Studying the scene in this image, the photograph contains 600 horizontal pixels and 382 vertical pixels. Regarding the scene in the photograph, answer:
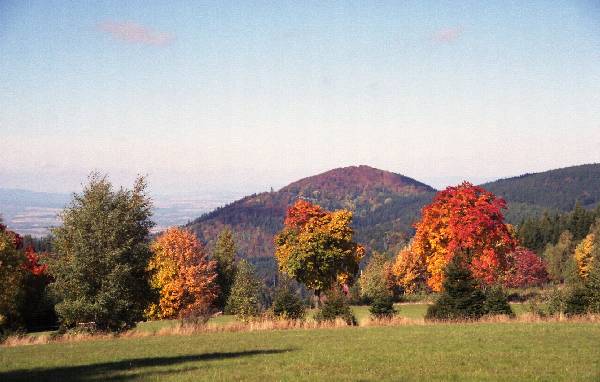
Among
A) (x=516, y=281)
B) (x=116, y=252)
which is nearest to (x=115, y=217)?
(x=116, y=252)

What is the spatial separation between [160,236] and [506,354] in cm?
7235

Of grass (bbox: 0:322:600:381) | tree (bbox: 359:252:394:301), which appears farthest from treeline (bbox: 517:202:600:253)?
grass (bbox: 0:322:600:381)

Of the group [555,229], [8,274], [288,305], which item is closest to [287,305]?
[288,305]

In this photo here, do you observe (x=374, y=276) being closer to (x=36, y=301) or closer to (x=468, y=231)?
(x=468, y=231)

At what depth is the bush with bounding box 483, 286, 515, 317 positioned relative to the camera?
41344mm

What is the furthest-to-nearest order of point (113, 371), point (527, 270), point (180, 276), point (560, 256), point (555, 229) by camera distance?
point (555, 229) < point (560, 256) < point (527, 270) < point (180, 276) < point (113, 371)

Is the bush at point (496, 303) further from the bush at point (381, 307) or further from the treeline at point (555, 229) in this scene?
the treeline at point (555, 229)

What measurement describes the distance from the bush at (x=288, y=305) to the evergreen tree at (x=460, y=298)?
10470 mm

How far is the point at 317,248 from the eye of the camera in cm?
7100

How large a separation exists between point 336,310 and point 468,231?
63.7 ft

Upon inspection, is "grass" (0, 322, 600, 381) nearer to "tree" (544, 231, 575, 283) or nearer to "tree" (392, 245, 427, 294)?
"tree" (392, 245, 427, 294)

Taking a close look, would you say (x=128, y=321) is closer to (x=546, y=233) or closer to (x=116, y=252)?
(x=116, y=252)

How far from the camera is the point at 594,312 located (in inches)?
1522

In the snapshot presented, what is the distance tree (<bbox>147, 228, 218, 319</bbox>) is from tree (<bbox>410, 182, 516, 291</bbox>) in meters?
34.5
